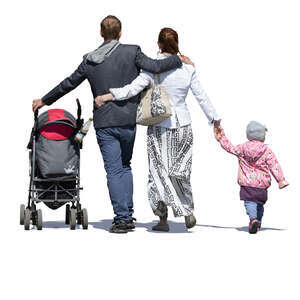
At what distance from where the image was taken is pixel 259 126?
1085 cm

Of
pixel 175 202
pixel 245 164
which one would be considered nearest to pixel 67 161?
pixel 175 202

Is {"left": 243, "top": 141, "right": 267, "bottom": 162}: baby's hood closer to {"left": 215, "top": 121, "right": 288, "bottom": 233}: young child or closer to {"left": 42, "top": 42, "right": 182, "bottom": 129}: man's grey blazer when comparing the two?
{"left": 215, "top": 121, "right": 288, "bottom": 233}: young child

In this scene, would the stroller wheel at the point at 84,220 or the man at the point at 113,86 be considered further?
the stroller wheel at the point at 84,220

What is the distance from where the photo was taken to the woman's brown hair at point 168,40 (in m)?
10.8

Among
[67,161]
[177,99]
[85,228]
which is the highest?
[177,99]

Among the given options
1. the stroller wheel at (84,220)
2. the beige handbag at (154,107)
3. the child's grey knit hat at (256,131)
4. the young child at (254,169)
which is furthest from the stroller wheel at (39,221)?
the child's grey knit hat at (256,131)

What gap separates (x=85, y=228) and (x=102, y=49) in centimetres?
209

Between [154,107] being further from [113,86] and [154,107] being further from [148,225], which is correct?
[148,225]

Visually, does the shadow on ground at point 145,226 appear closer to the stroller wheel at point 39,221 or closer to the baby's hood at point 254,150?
the stroller wheel at point 39,221

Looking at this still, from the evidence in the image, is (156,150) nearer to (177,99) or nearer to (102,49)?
(177,99)

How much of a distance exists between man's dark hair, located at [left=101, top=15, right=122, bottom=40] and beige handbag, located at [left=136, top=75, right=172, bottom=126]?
69 centimetres

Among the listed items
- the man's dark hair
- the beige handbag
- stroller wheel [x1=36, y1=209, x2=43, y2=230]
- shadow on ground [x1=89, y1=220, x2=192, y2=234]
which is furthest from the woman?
stroller wheel [x1=36, y1=209, x2=43, y2=230]

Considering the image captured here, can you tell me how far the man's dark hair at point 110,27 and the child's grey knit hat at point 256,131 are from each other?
1.88 metres

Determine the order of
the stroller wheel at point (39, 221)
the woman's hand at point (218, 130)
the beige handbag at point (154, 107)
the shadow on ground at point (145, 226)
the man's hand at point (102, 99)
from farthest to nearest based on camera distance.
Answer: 1. the shadow on ground at point (145, 226)
2. the woman's hand at point (218, 130)
3. the stroller wheel at point (39, 221)
4. the man's hand at point (102, 99)
5. the beige handbag at point (154, 107)
